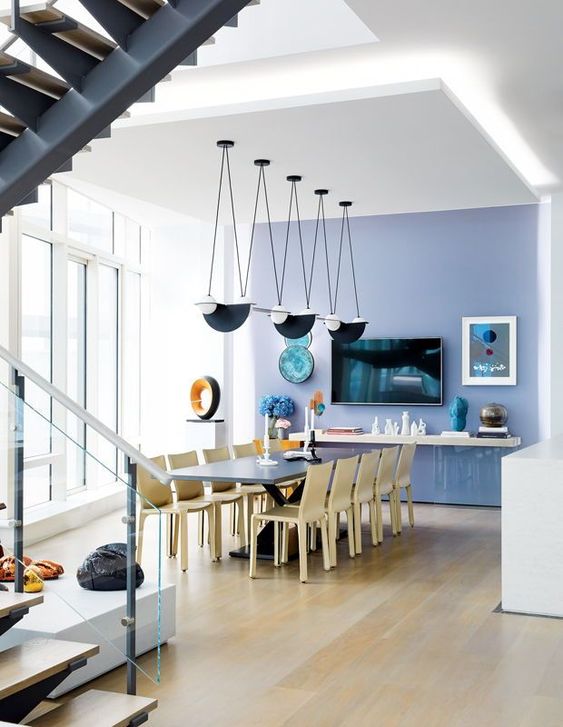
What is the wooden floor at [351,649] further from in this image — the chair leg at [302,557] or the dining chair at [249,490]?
the dining chair at [249,490]

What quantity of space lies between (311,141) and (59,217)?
136 inches

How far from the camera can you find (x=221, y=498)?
7.86 meters

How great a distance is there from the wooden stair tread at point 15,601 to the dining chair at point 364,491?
13.2ft

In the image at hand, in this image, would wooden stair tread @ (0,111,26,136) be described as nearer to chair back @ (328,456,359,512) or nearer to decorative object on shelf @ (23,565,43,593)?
decorative object on shelf @ (23,565,43,593)

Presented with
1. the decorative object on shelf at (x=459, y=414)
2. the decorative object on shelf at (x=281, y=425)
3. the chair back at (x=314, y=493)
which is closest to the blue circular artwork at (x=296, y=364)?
the decorative object on shelf at (x=281, y=425)

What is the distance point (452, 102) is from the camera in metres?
6.01

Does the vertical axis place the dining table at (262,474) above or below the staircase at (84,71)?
below

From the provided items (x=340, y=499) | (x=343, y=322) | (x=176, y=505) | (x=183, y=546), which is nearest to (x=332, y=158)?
(x=343, y=322)

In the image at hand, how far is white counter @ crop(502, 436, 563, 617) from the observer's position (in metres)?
5.71

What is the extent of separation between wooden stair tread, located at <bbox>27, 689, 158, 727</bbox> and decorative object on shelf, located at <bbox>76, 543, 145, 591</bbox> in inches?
17.9

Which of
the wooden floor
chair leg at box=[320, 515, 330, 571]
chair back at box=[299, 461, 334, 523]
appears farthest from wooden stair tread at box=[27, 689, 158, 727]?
chair leg at box=[320, 515, 330, 571]

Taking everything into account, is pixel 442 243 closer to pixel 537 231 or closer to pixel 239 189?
pixel 537 231

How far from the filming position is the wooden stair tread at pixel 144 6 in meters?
3.86

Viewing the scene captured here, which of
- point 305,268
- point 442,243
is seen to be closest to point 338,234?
point 305,268
